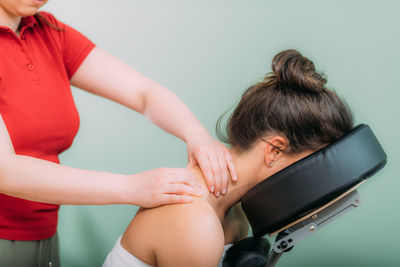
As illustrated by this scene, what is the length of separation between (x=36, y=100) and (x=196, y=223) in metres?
0.48

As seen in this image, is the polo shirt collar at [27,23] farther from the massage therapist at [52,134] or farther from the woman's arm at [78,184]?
the woman's arm at [78,184]

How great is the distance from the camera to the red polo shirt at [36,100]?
972 mm

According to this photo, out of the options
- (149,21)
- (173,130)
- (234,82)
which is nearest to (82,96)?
(149,21)

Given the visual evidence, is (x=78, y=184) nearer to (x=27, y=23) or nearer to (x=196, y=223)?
(x=196, y=223)

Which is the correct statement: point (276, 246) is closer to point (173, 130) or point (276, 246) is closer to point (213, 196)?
point (213, 196)

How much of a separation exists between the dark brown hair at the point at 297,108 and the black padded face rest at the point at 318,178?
0.42 ft

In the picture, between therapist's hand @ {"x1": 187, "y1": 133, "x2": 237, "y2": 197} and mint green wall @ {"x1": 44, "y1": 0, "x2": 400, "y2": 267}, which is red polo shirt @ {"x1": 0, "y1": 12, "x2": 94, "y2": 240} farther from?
mint green wall @ {"x1": 44, "y1": 0, "x2": 400, "y2": 267}

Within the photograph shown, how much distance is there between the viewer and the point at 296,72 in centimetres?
103

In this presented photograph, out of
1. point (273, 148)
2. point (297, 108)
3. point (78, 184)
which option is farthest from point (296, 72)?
point (78, 184)

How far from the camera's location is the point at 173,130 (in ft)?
3.87

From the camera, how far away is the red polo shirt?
972 millimetres

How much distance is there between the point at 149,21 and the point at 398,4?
1077 millimetres

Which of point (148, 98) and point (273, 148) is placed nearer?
point (273, 148)

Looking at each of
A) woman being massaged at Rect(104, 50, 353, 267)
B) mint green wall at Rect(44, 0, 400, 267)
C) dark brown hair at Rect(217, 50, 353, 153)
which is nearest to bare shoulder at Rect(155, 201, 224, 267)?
woman being massaged at Rect(104, 50, 353, 267)
